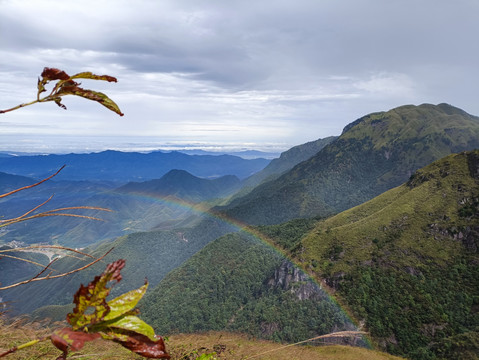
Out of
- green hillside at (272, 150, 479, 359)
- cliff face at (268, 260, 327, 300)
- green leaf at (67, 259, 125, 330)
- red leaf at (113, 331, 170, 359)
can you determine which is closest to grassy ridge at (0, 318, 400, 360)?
red leaf at (113, 331, 170, 359)

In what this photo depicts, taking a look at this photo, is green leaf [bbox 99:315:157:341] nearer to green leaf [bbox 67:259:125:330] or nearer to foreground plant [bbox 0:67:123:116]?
green leaf [bbox 67:259:125:330]

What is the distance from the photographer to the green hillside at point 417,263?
202 feet

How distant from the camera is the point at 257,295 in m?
108

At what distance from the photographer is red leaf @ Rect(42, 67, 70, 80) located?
1437 mm

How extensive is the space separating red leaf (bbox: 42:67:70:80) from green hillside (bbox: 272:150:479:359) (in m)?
68.1

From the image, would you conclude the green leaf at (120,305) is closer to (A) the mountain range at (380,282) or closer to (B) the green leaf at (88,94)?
(B) the green leaf at (88,94)

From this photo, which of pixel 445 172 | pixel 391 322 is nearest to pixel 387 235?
pixel 391 322

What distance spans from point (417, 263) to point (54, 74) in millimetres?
91834

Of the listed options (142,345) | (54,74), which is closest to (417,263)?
(142,345)

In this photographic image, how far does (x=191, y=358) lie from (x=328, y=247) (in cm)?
9097

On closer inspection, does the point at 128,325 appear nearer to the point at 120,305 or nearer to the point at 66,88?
the point at 120,305

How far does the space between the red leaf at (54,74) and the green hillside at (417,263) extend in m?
68.1

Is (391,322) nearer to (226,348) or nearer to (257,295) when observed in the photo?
(257,295)

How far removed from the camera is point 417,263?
247ft
